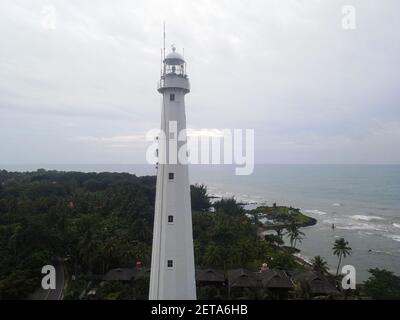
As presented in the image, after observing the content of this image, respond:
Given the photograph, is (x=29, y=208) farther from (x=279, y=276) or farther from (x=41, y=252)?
(x=279, y=276)

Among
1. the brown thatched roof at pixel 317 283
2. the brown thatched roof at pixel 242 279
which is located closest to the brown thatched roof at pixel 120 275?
the brown thatched roof at pixel 242 279

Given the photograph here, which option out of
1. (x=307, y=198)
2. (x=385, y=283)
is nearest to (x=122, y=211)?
(x=385, y=283)

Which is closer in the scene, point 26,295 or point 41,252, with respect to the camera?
point 26,295

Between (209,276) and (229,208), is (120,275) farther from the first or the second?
(229,208)

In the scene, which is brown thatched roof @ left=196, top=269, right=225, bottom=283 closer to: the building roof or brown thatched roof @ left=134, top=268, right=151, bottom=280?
brown thatched roof @ left=134, top=268, right=151, bottom=280
